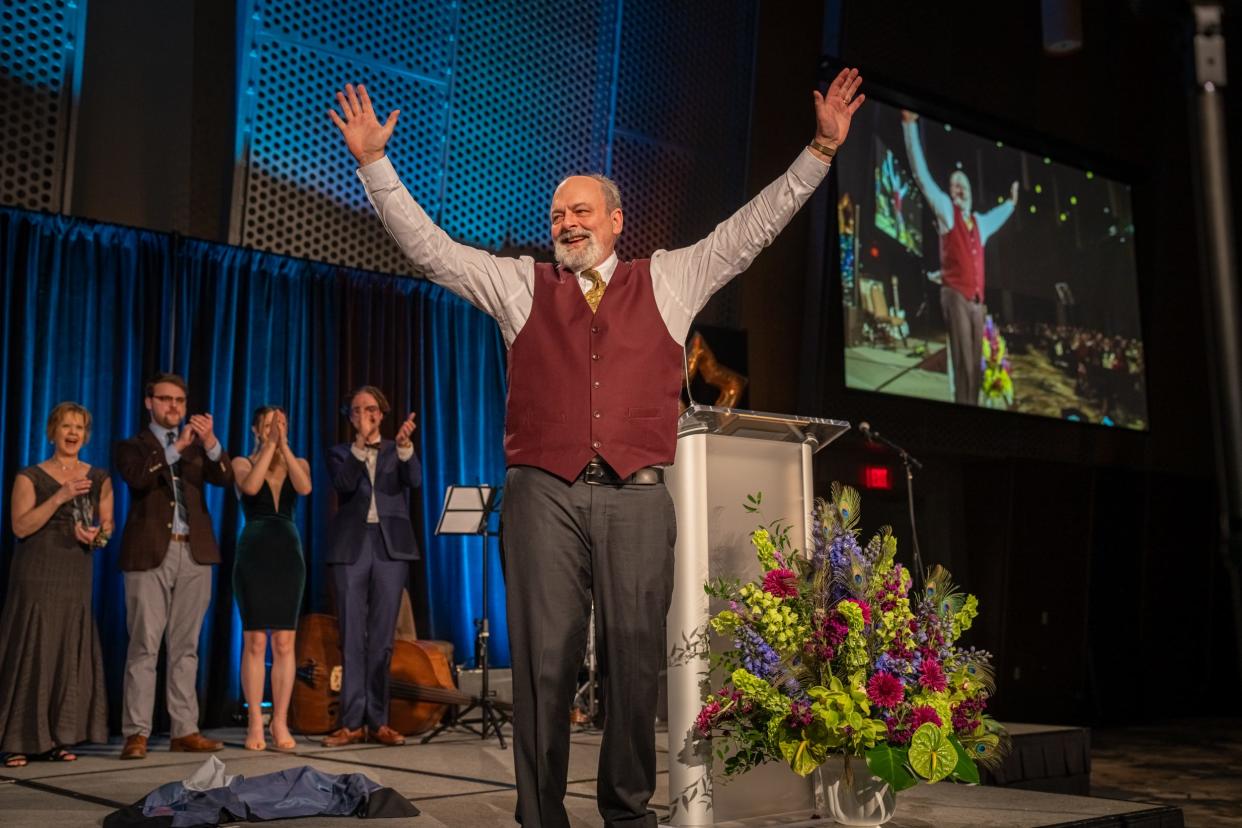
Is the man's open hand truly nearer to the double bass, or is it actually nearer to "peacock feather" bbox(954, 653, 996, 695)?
"peacock feather" bbox(954, 653, 996, 695)

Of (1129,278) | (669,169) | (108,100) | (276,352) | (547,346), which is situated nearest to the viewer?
(547,346)

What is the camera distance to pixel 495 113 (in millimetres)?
7371

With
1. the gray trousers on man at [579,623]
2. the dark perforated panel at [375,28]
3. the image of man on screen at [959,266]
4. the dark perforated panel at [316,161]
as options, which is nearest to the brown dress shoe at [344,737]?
the dark perforated panel at [316,161]

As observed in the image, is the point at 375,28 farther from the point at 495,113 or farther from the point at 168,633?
the point at 168,633

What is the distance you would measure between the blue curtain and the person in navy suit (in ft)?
3.82

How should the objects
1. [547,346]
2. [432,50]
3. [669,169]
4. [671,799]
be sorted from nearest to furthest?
[547,346] < [671,799] < [432,50] < [669,169]

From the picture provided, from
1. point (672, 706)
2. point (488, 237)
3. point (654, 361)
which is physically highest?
point (488, 237)

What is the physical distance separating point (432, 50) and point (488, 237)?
1.15 metres

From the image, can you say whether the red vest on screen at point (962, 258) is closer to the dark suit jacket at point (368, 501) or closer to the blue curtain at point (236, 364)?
the blue curtain at point (236, 364)

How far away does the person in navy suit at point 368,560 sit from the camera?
17.3 feet

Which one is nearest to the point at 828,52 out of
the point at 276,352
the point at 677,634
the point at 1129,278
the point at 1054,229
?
the point at 1054,229

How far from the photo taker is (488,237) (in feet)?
24.2

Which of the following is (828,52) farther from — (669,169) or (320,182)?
(320,182)

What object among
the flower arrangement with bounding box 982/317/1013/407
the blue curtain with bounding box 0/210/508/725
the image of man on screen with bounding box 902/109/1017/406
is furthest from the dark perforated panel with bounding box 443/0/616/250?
the flower arrangement with bounding box 982/317/1013/407
